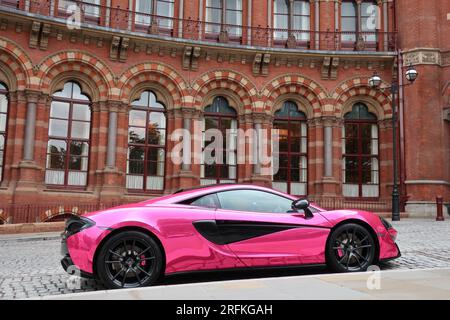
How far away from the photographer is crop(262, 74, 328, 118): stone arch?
2066cm

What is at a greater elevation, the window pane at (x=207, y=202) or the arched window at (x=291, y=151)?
the arched window at (x=291, y=151)

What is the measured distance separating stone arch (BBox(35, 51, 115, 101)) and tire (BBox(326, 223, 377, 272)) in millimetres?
14491

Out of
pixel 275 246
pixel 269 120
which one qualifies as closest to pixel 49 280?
pixel 275 246

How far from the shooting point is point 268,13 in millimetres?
21312

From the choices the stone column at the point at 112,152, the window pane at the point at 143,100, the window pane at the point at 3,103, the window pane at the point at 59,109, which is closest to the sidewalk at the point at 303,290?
the stone column at the point at 112,152

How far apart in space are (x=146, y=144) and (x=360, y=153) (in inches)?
390

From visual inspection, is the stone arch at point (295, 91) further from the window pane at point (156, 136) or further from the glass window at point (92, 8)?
the glass window at point (92, 8)

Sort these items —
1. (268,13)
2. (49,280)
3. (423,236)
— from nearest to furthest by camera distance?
1. (49,280)
2. (423,236)
3. (268,13)

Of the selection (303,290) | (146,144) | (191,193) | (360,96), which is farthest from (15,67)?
(303,290)

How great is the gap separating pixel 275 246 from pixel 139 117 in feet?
48.8

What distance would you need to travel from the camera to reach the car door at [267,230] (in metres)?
5.91

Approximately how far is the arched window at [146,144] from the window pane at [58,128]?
104 inches

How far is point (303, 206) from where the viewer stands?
611cm

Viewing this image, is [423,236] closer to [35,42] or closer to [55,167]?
[55,167]
